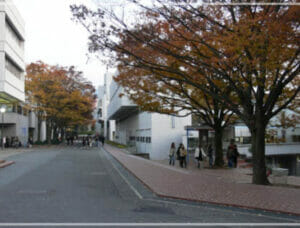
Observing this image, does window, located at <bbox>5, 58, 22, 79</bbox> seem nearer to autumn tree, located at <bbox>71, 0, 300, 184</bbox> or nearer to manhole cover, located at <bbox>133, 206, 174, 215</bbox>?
autumn tree, located at <bbox>71, 0, 300, 184</bbox>

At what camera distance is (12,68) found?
2917 centimetres

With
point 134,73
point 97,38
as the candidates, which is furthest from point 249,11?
point 134,73

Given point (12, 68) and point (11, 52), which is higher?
point (11, 52)

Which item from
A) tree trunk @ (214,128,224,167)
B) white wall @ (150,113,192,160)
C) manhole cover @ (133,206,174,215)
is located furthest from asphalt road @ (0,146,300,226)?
white wall @ (150,113,192,160)

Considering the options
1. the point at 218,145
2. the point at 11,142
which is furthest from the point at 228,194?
the point at 11,142

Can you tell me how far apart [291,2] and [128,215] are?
8.41m

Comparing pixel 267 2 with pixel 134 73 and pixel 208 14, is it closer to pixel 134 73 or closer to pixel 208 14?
pixel 208 14

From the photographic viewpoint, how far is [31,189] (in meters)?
10.9

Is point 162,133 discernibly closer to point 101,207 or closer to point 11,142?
point 11,142

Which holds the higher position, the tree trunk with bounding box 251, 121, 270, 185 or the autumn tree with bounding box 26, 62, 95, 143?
the autumn tree with bounding box 26, 62, 95, 143

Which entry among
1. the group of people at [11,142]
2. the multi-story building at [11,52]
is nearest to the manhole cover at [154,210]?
the multi-story building at [11,52]

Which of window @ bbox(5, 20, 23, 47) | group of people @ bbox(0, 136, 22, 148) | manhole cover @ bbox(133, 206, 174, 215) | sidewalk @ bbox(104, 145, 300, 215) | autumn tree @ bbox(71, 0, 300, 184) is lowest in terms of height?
manhole cover @ bbox(133, 206, 174, 215)

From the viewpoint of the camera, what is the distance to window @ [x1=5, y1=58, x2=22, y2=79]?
27622 millimetres

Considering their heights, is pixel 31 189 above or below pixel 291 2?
below
